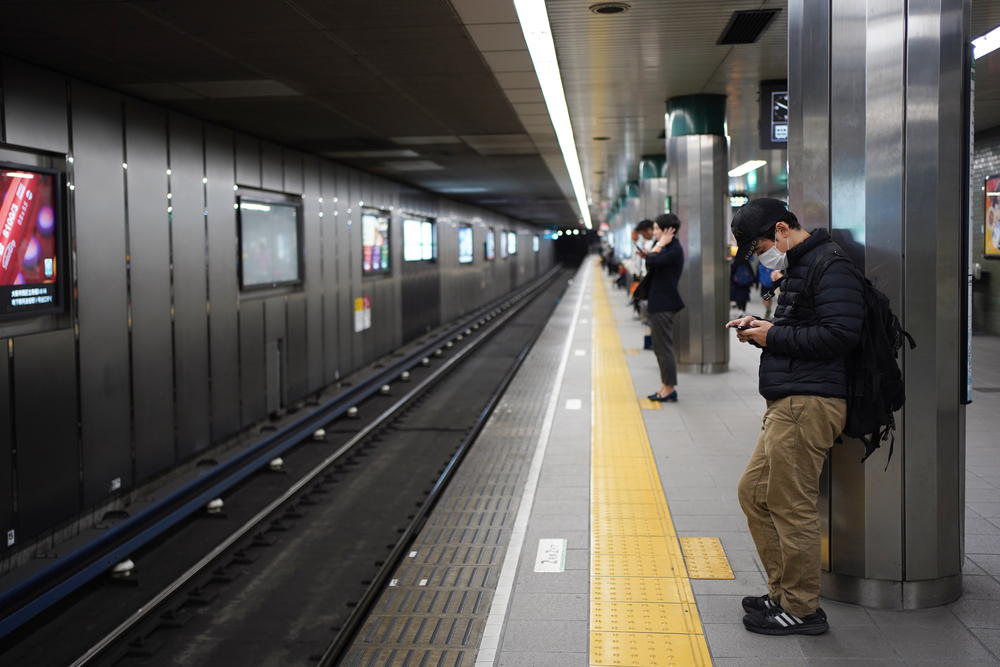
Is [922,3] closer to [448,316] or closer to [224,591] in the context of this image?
[224,591]

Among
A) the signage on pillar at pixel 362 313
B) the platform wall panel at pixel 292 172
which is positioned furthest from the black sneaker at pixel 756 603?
the signage on pillar at pixel 362 313

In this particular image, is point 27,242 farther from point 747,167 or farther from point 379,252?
point 747,167

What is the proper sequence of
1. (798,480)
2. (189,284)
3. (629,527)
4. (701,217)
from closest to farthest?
(798,480), (629,527), (189,284), (701,217)

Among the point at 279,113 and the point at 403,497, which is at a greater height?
the point at 279,113

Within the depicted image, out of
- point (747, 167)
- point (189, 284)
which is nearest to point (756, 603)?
point (189, 284)

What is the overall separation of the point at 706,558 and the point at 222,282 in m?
5.95

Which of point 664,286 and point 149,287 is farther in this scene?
point 664,286

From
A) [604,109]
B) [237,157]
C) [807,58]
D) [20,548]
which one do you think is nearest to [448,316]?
[604,109]

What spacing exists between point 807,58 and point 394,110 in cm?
535

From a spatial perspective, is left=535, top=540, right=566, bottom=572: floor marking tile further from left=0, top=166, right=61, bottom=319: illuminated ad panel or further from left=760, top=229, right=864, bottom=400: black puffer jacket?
left=0, top=166, right=61, bottom=319: illuminated ad panel

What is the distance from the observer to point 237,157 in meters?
9.07

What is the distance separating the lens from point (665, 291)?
26.9ft

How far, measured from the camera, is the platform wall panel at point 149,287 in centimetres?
694

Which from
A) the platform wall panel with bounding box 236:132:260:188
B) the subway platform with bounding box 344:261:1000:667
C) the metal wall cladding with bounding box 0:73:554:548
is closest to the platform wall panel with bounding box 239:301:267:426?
the metal wall cladding with bounding box 0:73:554:548
